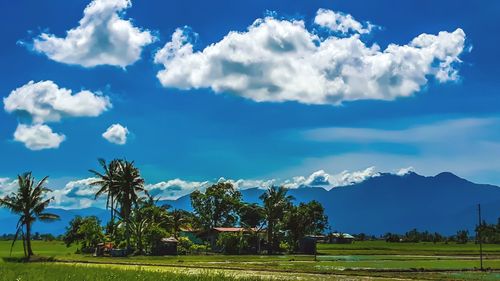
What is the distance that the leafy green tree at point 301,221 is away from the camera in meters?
96.1

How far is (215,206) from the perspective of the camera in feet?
366

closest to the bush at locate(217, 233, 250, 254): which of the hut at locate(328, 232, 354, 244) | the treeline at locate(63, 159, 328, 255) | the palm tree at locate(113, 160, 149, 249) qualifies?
the treeline at locate(63, 159, 328, 255)

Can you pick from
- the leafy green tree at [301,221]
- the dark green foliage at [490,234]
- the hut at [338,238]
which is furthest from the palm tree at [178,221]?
the dark green foliage at [490,234]

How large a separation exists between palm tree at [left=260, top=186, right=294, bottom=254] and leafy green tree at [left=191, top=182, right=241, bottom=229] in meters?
19.5

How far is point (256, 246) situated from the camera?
88500 millimetres

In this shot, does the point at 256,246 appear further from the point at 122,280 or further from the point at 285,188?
the point at 122,280

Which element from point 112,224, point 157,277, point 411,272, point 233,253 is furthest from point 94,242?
point 157,277

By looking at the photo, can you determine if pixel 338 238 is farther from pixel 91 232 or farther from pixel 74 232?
pixel 91 232

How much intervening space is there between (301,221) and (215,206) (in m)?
21.3

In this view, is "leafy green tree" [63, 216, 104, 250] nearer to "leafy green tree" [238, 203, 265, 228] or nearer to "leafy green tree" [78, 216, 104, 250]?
"leafy green tree" [78, 216, 104, 250]

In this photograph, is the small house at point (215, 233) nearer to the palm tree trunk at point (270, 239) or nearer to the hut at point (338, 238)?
the palm tree trunk at point (270, 239)

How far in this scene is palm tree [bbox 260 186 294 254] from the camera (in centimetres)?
9144

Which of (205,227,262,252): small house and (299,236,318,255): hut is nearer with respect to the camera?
(299,236,318,255): hut

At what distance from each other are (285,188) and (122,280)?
7022 cm
